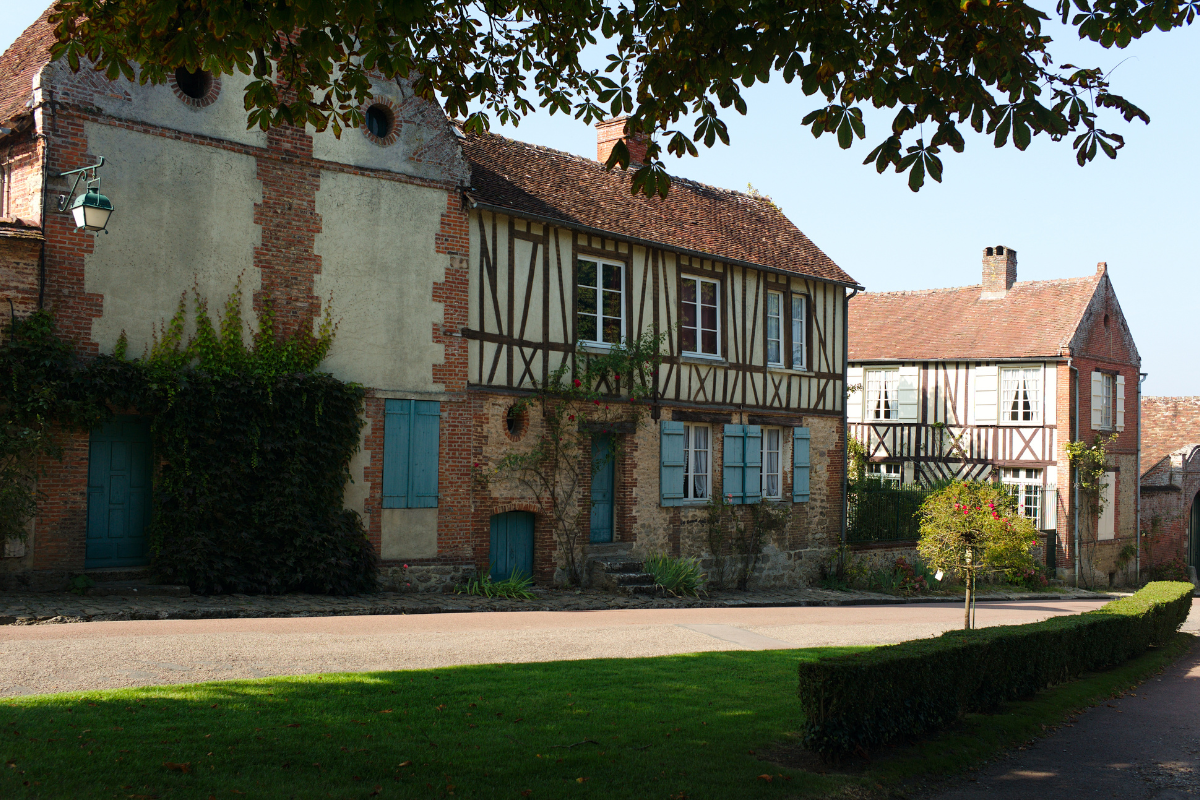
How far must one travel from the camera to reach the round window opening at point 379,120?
13469 mm

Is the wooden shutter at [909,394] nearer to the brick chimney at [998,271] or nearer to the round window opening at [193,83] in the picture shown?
the brick chimney at [998,271]

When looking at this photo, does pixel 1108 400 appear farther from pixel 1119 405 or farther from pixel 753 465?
pixel 753 465

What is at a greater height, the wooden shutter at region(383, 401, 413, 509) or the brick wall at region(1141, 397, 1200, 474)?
the brick wall at region(1141, 397, 1200, 474)

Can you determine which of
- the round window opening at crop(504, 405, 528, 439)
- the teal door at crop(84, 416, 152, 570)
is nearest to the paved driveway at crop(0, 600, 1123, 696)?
the teal door at crop(84, 416, 152, 570)

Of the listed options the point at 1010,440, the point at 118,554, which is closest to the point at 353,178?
the point at 118,554

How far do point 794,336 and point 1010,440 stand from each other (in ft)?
33.4

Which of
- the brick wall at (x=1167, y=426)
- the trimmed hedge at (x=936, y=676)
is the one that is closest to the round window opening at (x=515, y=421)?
the trimmed hedge at (x=936, y=676)

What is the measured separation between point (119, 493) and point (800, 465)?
1215 cm

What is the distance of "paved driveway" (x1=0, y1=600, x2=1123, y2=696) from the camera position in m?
7.55

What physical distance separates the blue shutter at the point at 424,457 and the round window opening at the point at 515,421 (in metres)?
1.28

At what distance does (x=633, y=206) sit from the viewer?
56.0ft

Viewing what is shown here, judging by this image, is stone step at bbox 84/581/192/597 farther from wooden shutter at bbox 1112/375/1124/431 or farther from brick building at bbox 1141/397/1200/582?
brick building at bbox 1141/397/1200/582

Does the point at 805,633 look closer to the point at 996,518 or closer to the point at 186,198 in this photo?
the point at 996,518

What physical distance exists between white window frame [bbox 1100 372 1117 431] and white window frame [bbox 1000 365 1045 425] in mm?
2426
